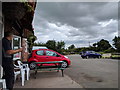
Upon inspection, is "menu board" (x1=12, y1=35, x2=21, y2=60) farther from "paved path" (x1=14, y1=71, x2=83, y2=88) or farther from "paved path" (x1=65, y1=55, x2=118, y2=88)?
"paved path" (x1=65, y1=55, x2=118, y2=88)

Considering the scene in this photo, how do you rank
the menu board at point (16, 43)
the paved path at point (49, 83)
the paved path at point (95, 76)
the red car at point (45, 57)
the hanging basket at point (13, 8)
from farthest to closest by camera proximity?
the red car at point (45, 57) → the menu board at point (16, 43) → the paved path at point (95, 76) → the paved path at point (49, 83) → the hanging basket at point (13, 8)

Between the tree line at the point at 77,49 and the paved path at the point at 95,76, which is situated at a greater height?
the tree line at the point at 77,49

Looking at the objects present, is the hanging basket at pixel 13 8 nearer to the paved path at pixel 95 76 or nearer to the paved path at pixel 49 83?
the paved path at pixel 49 83

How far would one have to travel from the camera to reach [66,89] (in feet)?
15.8

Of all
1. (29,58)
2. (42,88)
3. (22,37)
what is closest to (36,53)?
(29,58)

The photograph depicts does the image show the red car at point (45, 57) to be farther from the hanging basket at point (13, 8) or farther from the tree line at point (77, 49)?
the tree line at point (77, 49)

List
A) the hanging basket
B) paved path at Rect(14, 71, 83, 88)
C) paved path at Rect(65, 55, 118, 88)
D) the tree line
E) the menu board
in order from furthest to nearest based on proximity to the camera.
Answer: the tree line
the menu board
paved path at Rect(65, 55, 118, 88)
paved path at Rect(14, 71, 83, 88)
the hanging basket

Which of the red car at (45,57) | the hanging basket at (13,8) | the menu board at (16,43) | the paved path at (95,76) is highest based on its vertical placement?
the hanging basket at (13,8)

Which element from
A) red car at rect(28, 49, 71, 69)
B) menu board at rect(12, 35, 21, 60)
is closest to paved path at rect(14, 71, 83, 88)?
menu board at rect(12, 35, 21, 60)

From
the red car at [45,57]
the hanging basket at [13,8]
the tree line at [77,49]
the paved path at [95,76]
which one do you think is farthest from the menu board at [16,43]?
the tree line at [77,49]

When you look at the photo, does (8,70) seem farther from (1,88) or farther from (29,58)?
(29,58)

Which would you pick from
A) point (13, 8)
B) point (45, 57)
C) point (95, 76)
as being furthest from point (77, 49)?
point (13, 8)

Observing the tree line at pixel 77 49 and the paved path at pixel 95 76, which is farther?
the tree line at pixel 77 49

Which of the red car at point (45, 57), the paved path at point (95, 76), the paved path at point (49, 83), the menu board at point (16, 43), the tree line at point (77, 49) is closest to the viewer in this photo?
the paved path at point (49, 83)
